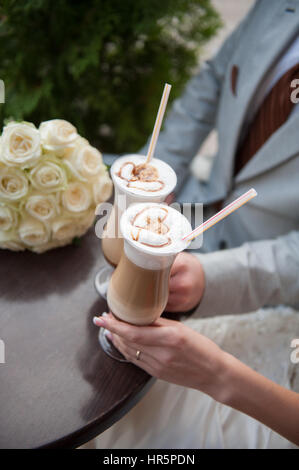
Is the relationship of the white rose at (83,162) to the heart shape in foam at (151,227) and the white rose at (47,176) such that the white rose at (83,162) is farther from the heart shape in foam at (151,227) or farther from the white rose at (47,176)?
the heart shape in foam at (151,227)

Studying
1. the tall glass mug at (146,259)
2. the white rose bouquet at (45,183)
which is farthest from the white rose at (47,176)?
the tall glass mug at (146,259)

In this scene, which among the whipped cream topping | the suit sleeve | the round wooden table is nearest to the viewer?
the whipped cream topping

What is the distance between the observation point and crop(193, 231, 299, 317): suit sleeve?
40.6 inches

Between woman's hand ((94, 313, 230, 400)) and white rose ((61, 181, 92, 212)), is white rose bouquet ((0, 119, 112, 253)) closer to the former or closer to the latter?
white rose ((61, 181, 92, 212))

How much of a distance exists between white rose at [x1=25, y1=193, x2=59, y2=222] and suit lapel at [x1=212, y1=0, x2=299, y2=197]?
69cm

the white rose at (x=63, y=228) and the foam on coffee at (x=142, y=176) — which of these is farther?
the white rose at (x=63, y=228)

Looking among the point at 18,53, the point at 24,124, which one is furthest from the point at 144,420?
the point at 18,53

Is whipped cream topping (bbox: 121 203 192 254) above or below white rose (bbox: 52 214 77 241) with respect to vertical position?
above

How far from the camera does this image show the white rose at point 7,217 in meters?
0.85

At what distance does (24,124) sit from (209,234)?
87cm

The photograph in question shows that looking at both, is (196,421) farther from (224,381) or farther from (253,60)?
(253,60)

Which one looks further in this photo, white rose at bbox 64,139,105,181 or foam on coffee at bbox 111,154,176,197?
white rose at bbox 64,139,105,181

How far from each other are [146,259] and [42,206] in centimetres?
35

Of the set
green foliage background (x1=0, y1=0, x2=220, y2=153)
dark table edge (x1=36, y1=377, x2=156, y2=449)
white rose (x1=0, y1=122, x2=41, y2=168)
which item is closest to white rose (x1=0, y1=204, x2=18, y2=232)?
white rose (x1=0, y1=122, x2=41, y2=168)
